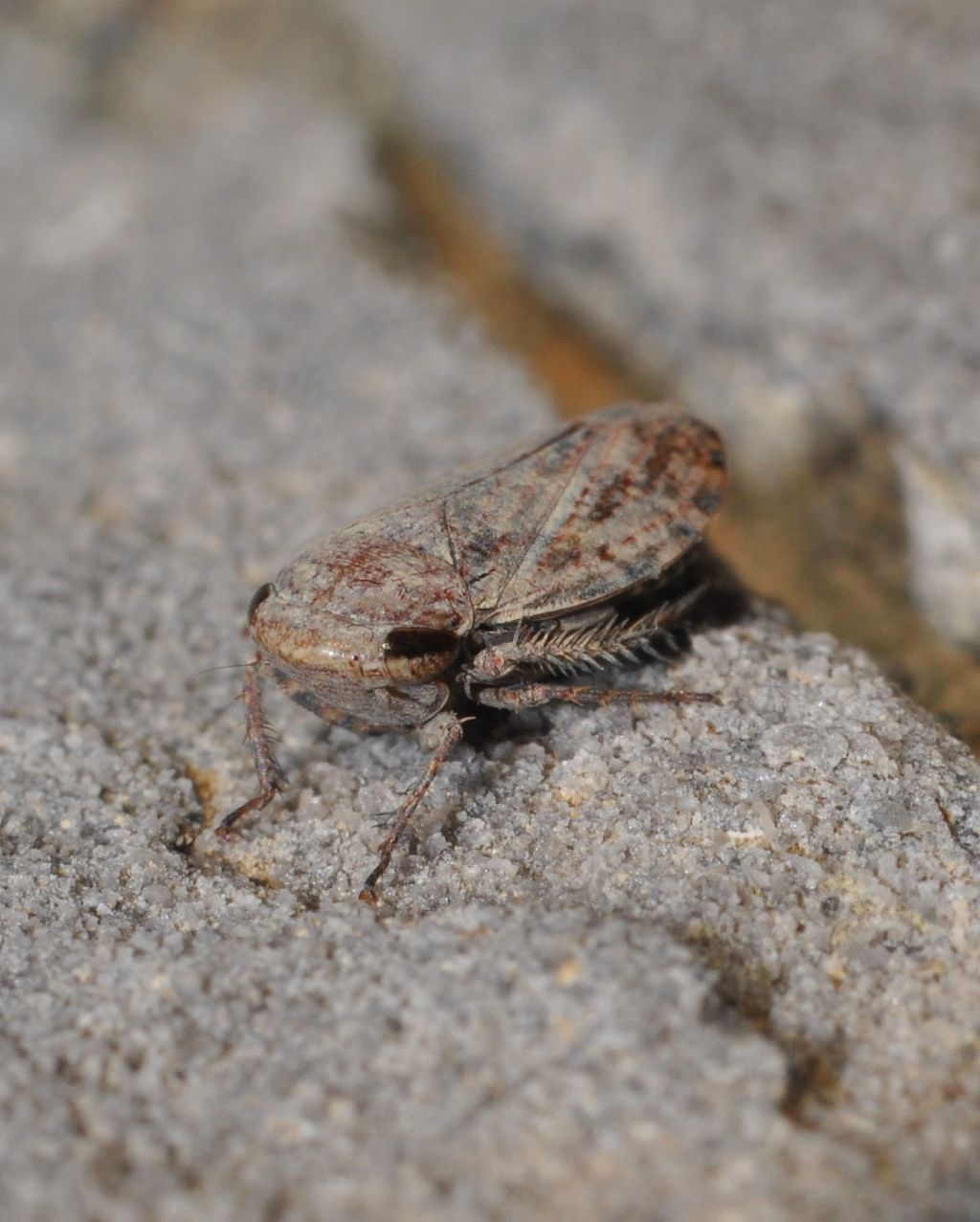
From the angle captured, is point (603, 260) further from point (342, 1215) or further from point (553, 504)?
point (342, 1215)

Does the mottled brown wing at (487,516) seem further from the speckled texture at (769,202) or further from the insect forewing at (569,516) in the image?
the speckled texture at (769,202)

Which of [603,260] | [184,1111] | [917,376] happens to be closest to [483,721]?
[184,1111]

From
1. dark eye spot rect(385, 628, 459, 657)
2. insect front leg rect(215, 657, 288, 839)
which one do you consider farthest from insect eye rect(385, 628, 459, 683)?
insect front leg rect(215, 657, 288, 839)

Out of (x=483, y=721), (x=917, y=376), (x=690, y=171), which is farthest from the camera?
(x=690, y=171)

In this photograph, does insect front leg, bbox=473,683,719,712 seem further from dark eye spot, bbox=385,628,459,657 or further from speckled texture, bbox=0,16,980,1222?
dark eye spot, bbox=385,628,459,657

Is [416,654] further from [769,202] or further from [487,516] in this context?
[769,202]

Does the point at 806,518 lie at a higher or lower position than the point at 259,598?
higher

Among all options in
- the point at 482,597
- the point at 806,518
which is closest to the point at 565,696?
the point at 482,597
